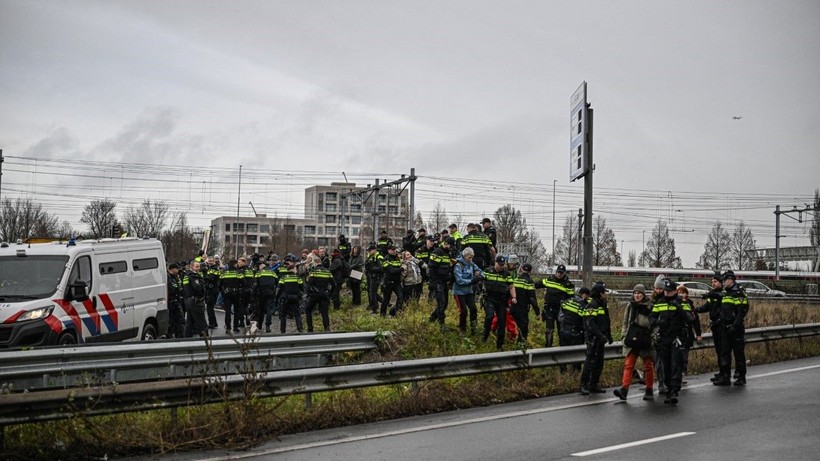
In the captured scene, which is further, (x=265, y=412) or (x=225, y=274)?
(x=225, y=274)

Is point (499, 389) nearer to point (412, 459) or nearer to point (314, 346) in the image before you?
point (314, 346)

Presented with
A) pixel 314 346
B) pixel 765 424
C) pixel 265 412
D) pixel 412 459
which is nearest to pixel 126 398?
pixel 265 412

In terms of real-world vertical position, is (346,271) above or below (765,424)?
above

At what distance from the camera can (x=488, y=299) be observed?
51.9ft

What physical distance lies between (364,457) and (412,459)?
0.51 metres

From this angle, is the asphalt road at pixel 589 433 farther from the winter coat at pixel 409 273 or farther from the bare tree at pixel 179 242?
the bare tree at pixel 179 242

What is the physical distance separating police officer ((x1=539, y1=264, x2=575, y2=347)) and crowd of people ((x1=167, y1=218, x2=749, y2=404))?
0.07 feet

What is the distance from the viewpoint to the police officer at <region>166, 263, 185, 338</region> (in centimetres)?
2053

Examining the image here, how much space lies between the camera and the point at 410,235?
2227cm

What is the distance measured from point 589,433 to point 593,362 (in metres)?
3.79

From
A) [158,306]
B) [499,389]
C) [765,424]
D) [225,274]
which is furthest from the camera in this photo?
[225,274]

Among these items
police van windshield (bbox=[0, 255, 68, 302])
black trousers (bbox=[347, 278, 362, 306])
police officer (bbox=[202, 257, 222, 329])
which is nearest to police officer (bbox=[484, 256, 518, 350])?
police van windshield (bbox=[0, 255, 68, 302])

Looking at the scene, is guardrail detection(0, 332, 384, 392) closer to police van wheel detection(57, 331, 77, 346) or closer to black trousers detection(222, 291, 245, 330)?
police van wheel detection(57, 331, 77, 346)

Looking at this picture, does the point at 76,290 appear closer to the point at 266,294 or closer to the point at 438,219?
the point at 266,294
